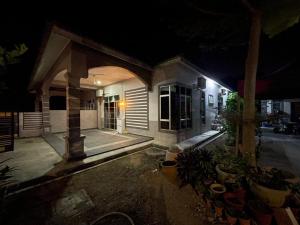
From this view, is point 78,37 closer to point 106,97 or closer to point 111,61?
point 111,61

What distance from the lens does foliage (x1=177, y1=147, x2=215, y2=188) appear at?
9.79 ft

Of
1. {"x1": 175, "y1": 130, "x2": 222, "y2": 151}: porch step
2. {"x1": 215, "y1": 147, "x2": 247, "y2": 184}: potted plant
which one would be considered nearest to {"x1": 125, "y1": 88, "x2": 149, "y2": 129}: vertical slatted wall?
{"x1": 175, "y1": 130, "x2": 222, "y2": 151}: porch step

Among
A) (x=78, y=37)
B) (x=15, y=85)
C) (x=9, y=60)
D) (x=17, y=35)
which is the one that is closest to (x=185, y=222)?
(x=9, y=60)

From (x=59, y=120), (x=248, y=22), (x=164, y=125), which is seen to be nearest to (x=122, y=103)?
(x=164, y=125)

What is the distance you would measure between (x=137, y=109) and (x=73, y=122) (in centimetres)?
488

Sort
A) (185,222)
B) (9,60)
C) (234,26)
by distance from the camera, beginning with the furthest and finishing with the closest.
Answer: (234,26)
(185,222)
(9,60)

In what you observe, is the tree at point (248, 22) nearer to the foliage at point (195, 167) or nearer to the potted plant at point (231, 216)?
the foliage at point (195, 167)

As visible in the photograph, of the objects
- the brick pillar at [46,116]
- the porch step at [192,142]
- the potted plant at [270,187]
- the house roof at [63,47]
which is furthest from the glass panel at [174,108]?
the brick pillar at [46,116]

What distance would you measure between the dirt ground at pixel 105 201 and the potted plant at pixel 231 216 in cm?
40

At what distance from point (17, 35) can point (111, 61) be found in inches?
143

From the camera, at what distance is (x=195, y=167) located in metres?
3.15

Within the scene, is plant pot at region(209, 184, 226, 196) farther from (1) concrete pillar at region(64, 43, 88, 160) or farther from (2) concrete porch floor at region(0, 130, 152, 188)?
(1) concrete pillar at region(64, 43, 88, 160)

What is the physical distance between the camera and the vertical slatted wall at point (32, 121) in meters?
9.15

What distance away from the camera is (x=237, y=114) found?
336 centimetres
